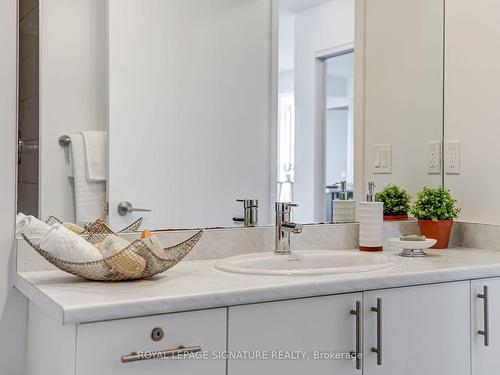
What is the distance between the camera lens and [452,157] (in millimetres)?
2158

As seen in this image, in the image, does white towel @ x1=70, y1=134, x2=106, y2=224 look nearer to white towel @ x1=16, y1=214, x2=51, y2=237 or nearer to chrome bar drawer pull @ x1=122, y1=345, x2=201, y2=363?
white towel @ x1=16, y1=214, x2=51, y2=237

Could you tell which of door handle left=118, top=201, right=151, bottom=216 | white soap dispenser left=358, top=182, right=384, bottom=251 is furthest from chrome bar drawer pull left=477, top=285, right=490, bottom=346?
door handle left=118, top=201, right=151, bottom=216

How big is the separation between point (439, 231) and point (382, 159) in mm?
335

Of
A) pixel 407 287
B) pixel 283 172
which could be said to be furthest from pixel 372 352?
pixel 283 172

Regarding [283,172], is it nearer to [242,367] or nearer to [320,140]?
[320,140]

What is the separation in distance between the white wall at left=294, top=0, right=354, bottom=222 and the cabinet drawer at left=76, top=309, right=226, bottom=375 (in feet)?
2.44

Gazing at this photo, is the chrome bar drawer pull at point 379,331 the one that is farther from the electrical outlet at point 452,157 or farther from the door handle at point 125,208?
the electrical outlet at point 452,157

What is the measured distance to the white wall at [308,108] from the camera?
75.4 inches

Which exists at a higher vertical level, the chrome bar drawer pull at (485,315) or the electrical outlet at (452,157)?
the electrical outlet at (452,157)

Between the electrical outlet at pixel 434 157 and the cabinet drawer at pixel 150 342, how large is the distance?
1.26 meters

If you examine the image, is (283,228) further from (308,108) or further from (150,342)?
(150,342)

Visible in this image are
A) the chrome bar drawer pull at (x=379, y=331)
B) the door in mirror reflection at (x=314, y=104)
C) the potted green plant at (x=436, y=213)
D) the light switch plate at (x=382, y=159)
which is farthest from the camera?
the light switch plate at (x=382, y=159)

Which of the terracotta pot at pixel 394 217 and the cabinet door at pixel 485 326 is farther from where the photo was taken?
the terracotta pot at pixel 394 217

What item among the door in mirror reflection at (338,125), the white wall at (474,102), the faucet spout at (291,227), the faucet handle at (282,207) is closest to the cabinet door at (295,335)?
the faucet spout at (291,227)
